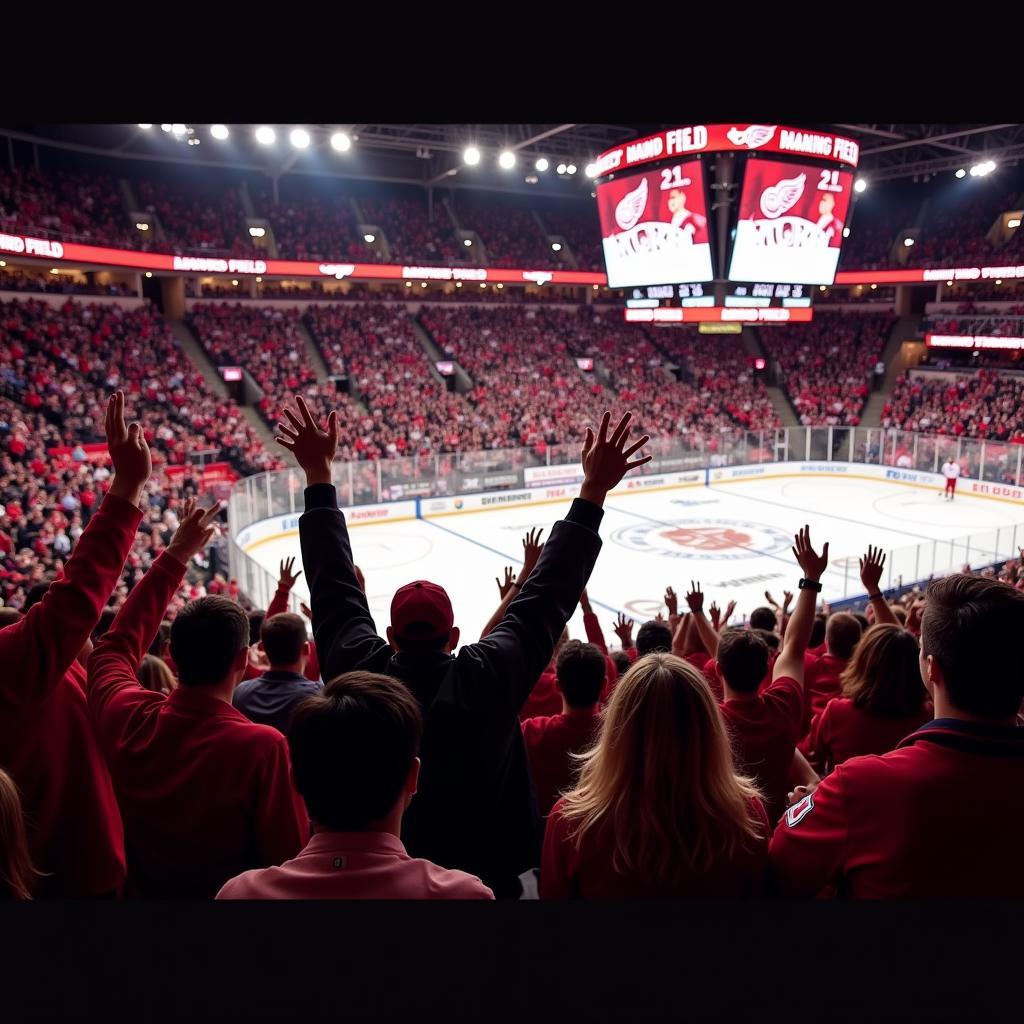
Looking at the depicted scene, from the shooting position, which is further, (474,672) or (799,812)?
(474,672)

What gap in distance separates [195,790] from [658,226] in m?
20.9

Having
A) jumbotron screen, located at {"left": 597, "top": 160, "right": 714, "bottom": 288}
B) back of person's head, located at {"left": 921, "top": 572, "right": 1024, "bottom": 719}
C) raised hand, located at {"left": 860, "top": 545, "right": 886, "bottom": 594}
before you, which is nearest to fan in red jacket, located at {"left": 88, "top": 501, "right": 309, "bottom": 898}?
back of person's head, located at {"left": 921, "top": 572, "right": 1024, "bottom": 719}

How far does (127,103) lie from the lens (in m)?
1.78

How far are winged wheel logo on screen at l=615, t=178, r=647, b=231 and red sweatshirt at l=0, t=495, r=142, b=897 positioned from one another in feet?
68.4

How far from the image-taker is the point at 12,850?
6.05ft

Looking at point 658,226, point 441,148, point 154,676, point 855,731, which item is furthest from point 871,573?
point 441,148

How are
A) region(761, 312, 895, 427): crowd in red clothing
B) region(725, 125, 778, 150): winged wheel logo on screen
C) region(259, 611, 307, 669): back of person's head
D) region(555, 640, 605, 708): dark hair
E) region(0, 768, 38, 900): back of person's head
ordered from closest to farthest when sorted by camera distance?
region(0, 768, 38, 900): back of person's head → region(555, 640, 605, 708): dark hair → region(259, 611, 307, 669): back of person's head → region(725, 125, 778, 150): winged wheel logo on screen → region(761, 312, 895, 427): crowd in red clothing

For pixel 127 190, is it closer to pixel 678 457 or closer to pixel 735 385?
pixel 678 457

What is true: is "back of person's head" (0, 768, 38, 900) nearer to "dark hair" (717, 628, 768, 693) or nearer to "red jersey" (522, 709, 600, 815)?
"red jersey" (522, 709, 600, 815)

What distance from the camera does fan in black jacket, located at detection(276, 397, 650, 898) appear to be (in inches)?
83.1

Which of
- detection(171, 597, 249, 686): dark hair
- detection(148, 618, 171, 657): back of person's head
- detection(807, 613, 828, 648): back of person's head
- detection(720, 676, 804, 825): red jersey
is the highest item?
detection(171, 597, 249, 686): dark hair

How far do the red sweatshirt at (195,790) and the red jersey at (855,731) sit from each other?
2295 millimetres

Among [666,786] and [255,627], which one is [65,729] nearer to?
[666,786]

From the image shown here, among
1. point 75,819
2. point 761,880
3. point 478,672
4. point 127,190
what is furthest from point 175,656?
point 127,190
